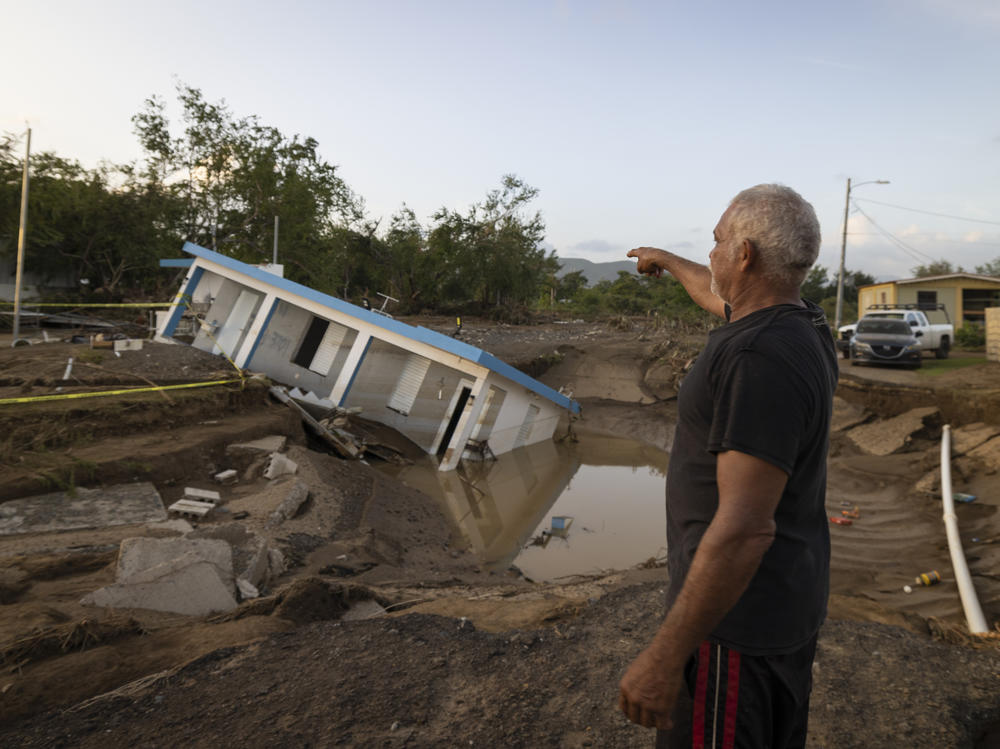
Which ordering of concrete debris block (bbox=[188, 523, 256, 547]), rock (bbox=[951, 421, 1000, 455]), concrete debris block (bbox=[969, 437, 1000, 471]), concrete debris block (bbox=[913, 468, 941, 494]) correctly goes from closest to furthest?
concrete debris block (bbox=[188, 523, 256, 547])
concrete debris block (bbox=[913, 468, 941, 494])
concrete debris block (bbox=[969, 437, 1000, 471])
rock (bbox=[951, 421, 1000, 455])

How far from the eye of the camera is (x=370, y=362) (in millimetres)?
14055

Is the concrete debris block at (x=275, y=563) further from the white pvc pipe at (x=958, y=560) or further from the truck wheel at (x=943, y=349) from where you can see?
the truck wheel at (x=943, y=349)

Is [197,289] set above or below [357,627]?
above

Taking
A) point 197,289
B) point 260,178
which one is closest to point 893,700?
point 197,289

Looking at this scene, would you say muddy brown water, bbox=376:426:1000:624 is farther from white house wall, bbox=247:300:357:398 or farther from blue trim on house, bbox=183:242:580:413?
white house wall, bbox=247:300:357:398

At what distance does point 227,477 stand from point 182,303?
30.2ft

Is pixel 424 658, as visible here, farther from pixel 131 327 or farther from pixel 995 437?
pixel 131 327

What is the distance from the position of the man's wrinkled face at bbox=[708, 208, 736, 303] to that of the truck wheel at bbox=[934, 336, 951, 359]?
70.1 ft

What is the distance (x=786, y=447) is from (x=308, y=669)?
2837 millimetres

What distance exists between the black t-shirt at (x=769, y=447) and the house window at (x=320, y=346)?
13.2 metres

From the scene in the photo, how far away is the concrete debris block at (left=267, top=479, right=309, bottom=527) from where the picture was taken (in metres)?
7.25

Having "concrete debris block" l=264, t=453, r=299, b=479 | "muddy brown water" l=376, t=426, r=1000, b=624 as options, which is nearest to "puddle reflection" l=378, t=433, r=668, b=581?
"muddy brown water" l=376, t=426, r=1000, b=624

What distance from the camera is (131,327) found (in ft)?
58.1

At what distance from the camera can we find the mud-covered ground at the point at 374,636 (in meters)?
2.97
